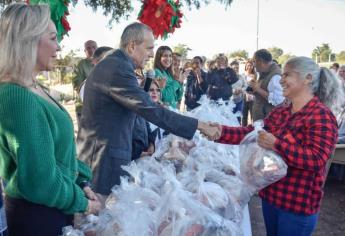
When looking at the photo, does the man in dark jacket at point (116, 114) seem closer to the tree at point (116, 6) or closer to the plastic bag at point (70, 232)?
the plastic bag at point (70, 232)

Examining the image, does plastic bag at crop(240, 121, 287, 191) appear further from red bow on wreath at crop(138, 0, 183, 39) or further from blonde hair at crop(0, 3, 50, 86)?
red bow on wreath at crop(138, 0, 183, 39)

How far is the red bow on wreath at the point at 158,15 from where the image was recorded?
11.1 ft

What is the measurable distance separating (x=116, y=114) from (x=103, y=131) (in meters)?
0.13

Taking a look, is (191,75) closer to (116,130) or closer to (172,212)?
(116,130)

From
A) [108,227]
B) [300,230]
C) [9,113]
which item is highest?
[9,113]

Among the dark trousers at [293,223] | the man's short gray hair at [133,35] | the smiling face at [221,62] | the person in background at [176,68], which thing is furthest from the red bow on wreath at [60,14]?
the smiling face at [221,62]

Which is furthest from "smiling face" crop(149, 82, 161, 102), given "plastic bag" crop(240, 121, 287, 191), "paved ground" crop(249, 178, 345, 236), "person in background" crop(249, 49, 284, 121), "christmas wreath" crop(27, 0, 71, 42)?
"person in background" crop(249, 49, 284, 121)

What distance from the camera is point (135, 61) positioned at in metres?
2.15

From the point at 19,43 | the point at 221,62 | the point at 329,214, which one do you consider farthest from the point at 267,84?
the point at 19,43

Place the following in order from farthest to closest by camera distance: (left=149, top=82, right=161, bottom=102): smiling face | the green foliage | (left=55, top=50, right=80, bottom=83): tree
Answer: (left=55, top=50, right=80, bottom=83): tree
(left=149, top=82, right=161, bottom=102): smiling face
the green foliage

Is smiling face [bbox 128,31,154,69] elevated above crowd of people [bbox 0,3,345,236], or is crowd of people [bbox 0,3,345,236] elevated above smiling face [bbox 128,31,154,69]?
smiling face [bbox 128,31,154,69]

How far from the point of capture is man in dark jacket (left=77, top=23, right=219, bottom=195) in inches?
77.7

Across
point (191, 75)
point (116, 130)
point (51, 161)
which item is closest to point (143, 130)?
point (116, 130)

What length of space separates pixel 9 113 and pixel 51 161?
21 centimetres
